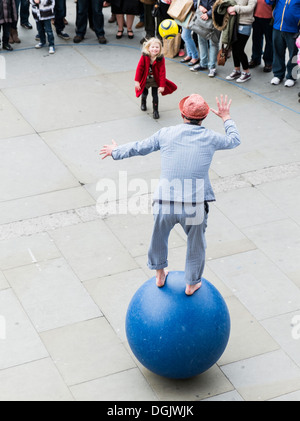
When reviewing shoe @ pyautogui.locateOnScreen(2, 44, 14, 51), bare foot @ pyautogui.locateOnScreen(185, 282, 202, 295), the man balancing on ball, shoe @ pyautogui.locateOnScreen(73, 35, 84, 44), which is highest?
the man balancing on ball

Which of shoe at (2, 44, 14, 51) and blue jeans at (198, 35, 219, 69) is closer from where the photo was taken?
blue jeans at (198, 35, 219, 69)

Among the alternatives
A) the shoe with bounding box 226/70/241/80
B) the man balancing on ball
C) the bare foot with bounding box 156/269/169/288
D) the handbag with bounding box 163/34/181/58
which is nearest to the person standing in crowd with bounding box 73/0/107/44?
the handbag with bounding box 163/34/181/58

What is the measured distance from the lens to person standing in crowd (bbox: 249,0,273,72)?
13.1 meters

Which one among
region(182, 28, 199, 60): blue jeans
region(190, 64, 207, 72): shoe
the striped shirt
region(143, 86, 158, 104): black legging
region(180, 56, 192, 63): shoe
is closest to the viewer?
the striped shirt

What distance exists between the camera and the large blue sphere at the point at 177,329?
242 inches

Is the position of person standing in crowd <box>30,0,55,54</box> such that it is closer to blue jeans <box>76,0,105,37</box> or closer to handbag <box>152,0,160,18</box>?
blue jeans <box>76,0,105,37</box>

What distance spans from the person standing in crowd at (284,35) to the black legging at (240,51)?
20.5 inches

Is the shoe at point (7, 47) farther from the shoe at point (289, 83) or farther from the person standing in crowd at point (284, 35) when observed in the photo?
the shoe at point (289, 83)

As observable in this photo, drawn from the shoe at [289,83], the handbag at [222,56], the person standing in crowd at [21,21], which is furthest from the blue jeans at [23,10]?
the shoe at [289,83]

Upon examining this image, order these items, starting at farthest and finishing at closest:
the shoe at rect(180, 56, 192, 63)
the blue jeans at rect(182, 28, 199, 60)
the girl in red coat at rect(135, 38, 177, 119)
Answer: the shoe at rect(180, 56, 192, 63) → the blue jeans at rect(182, 28, 199, 60) → the girl in red coat at rect(135, 38, 177, 119)

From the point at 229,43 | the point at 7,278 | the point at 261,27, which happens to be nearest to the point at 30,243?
the point at 7,278

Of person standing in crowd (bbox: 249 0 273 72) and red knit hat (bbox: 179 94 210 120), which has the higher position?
red knit hat (bbox: 179 94 210 120)

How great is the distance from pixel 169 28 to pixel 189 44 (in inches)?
19.1

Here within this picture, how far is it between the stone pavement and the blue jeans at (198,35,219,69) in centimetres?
39
